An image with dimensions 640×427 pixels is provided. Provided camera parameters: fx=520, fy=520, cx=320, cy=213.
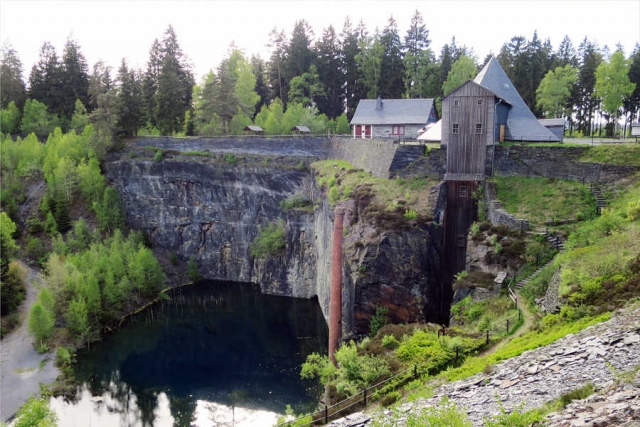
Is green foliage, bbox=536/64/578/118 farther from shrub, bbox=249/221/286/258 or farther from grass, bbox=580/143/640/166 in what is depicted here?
shrub, bbox=249/221/286/258

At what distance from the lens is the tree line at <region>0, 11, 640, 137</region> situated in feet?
198

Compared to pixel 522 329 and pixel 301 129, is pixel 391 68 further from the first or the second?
pixel 522 329

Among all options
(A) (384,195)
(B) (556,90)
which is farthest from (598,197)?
(B) (556,90)

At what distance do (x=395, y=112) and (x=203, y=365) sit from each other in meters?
32.9

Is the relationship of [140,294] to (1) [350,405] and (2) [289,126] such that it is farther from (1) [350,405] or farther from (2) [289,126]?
(1) [350,405]

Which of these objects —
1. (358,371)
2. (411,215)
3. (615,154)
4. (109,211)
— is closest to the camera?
(358,371)

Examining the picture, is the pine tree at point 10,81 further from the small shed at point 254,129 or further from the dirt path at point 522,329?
the dirt path at point 522,329

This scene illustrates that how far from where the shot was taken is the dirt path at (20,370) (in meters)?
33.3

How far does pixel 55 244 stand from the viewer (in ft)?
169

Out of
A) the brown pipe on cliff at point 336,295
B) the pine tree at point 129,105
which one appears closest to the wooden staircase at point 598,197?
the brown pipe on cliff at point 336,295

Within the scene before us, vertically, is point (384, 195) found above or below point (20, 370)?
above

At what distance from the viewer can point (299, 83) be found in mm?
71312

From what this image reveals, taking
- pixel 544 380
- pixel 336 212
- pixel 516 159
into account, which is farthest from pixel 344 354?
pixel 516 159

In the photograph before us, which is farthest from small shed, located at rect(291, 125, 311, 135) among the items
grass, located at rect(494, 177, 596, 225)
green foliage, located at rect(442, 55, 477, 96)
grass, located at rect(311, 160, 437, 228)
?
Result: grass, located at rect(494, 177, 596, 225)
